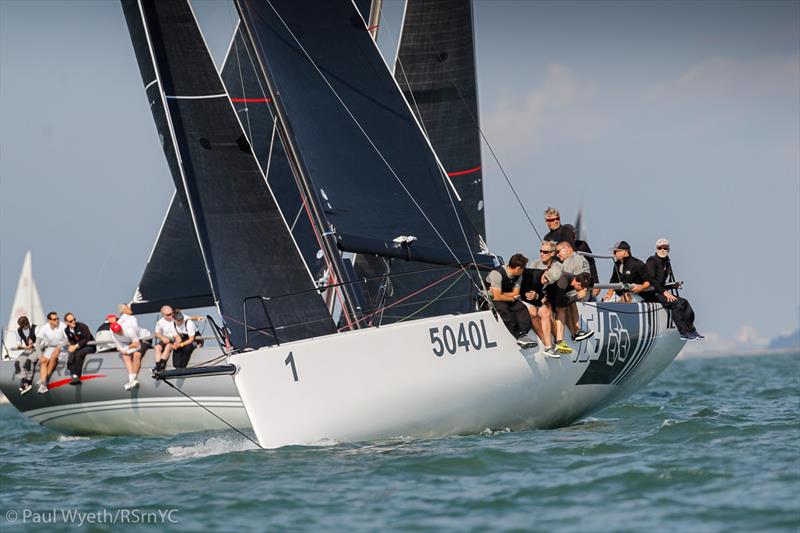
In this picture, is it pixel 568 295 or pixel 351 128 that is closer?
pixel 568 295

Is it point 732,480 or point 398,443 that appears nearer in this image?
point 732,480

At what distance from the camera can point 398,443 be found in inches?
397

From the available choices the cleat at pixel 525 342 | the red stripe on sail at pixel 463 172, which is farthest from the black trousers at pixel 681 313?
the red stripe on sail at pixel 463 172

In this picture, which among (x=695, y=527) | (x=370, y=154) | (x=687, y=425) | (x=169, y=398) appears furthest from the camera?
(x=169, y=398)

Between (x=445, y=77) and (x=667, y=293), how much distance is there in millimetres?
5445

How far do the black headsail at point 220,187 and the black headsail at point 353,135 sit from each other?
109 centimetres

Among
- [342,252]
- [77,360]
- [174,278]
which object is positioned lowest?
[77,360]

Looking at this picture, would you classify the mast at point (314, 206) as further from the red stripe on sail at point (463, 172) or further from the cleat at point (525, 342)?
the red stripe on sail at point (463, 172)

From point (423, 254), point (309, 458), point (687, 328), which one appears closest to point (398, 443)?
point (309, 458)

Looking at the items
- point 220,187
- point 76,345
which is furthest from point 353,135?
point 76,345

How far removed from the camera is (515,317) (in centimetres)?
1064

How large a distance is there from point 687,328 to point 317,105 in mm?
5161

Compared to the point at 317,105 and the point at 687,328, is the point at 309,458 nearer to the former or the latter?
the point at 317,105

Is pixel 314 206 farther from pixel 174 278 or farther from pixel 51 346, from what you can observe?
pixel 174 278
